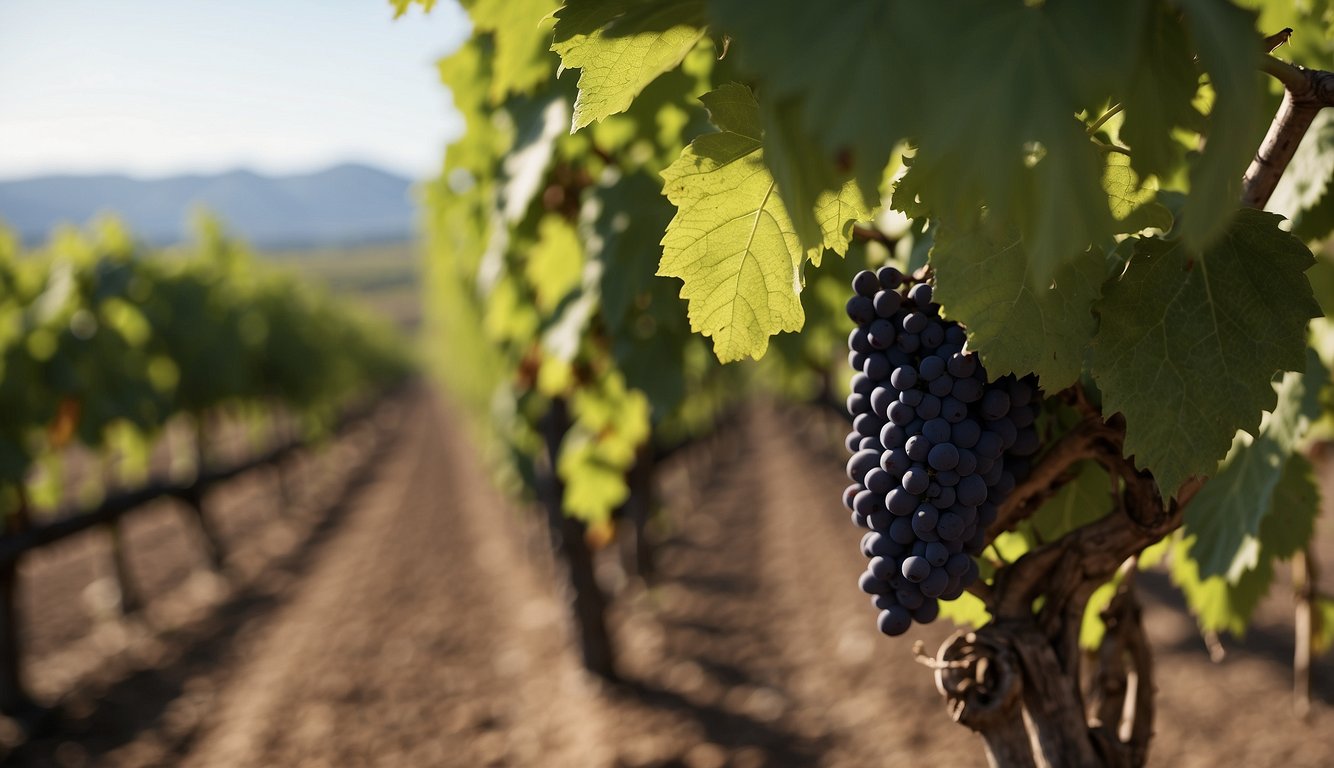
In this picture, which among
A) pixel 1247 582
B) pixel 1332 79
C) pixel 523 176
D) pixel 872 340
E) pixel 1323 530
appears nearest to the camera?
pixel 1332 79

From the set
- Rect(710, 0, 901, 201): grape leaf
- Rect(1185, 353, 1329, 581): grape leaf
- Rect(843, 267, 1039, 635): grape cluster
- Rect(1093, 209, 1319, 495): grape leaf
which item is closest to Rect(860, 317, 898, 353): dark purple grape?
Rect(843, 267, 1039, 635): grape cluster

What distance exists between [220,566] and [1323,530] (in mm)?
13344

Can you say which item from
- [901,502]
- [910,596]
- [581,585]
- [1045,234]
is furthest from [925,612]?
[581,585]

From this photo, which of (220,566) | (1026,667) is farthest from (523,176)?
(220,566)

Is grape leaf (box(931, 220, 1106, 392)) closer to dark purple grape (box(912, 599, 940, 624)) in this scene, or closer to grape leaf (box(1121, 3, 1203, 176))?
grape leaf (box(1121, 3, 1203, 176))

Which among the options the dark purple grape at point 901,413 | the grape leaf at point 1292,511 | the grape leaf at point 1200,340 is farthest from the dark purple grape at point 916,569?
the grape leaf at point 1292,511

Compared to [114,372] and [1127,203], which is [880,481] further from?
[114,372]

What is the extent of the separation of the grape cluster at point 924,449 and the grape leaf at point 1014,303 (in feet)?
0.39

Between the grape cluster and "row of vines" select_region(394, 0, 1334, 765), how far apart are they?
0.07 ft

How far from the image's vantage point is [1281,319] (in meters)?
1.26

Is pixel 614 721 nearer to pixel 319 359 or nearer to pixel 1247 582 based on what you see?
pixel 1247 582

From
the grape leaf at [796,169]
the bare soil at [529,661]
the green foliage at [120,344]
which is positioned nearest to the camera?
the grape leaf at [796,169]

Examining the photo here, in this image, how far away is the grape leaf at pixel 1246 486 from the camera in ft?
5.81

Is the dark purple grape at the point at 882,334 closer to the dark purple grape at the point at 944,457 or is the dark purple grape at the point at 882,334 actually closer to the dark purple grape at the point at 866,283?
the dark purple grape at the point at 866,283
